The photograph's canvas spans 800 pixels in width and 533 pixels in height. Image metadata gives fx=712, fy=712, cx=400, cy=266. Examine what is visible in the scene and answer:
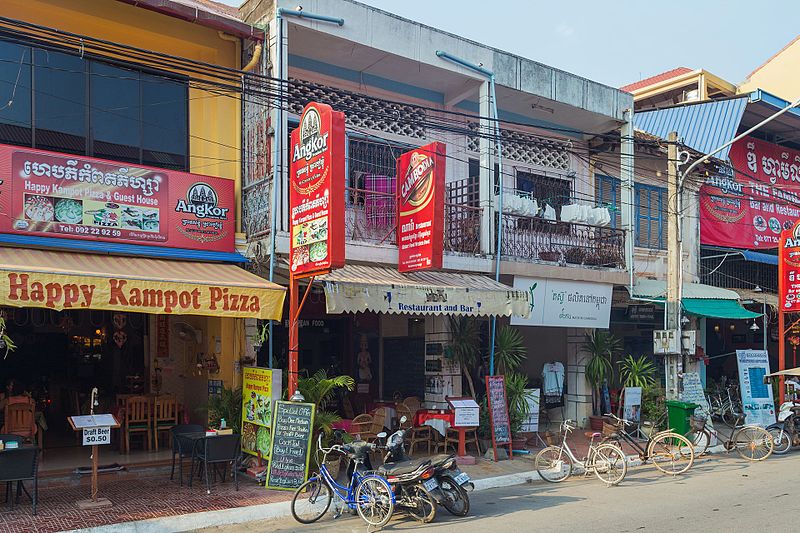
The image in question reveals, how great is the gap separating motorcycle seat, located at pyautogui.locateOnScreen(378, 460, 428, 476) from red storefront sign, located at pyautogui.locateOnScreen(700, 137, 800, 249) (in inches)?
527

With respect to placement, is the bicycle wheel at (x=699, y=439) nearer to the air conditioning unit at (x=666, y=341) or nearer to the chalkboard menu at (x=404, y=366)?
the air conditioning unit at (x=666, y=341)

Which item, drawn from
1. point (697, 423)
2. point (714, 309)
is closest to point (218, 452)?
point (697, 423)

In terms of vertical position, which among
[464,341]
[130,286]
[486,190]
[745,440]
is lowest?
[745,440]

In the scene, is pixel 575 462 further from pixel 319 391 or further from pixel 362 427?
pixel 319 391

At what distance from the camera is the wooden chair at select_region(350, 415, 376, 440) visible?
469 inches

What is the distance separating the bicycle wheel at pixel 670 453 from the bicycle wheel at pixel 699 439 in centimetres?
117

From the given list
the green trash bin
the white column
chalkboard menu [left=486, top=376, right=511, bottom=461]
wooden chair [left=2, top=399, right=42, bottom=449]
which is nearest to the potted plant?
the green trash bin

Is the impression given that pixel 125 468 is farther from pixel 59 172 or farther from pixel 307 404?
pixel 59 172

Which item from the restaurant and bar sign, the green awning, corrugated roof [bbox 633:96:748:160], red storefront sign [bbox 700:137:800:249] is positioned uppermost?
corrugated roof [bbox 633:96:748:160]

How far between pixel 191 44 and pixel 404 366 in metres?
8.05

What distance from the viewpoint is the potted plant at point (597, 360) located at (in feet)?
52.2

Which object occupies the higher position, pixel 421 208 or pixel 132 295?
pixel 421 208

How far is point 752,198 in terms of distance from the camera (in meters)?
20.5

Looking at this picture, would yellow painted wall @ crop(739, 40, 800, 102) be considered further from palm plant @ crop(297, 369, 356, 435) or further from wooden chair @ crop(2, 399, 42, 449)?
wooden chair @ crop(2, 399, 42, 449)
